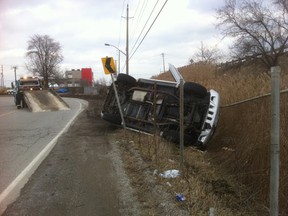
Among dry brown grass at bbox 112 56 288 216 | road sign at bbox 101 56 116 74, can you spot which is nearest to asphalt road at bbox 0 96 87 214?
dry brown grass at bbox 112 56 288 216

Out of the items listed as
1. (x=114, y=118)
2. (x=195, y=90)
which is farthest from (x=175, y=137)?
(x=114, y=118)

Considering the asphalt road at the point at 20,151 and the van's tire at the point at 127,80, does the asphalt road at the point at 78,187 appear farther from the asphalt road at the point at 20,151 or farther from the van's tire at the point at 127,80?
the van's tire at the point at 127,80

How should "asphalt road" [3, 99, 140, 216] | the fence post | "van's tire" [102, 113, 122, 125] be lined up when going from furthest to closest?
"van's tire" [102, 113, 122, 125] → "asphalt road" [3, 99, 140, 216] → the fence post

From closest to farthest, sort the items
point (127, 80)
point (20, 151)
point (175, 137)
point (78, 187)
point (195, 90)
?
1. point (78, 187)
2. point (20, 151)
3. point (175, 137)
4. point (195, 90)
5. point (127, 80)

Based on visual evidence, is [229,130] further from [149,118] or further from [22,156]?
[22,156]

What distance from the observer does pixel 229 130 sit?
34.2ft

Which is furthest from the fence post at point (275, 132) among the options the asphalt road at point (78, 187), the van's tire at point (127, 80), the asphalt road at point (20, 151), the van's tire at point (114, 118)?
the van's tire at point (127, 80)

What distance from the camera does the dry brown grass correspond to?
5874 millimetres

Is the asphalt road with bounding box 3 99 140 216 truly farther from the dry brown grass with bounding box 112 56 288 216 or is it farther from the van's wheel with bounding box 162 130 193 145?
the van's wheel with bounding box 162 130 193 145

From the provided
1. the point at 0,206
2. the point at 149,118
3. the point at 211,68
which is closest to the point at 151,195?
the point at 0,206

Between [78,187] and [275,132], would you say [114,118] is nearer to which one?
[78,187]

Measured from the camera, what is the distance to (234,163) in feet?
27.2

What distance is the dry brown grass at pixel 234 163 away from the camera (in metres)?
5.87

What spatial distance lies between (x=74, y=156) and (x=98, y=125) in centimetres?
699
